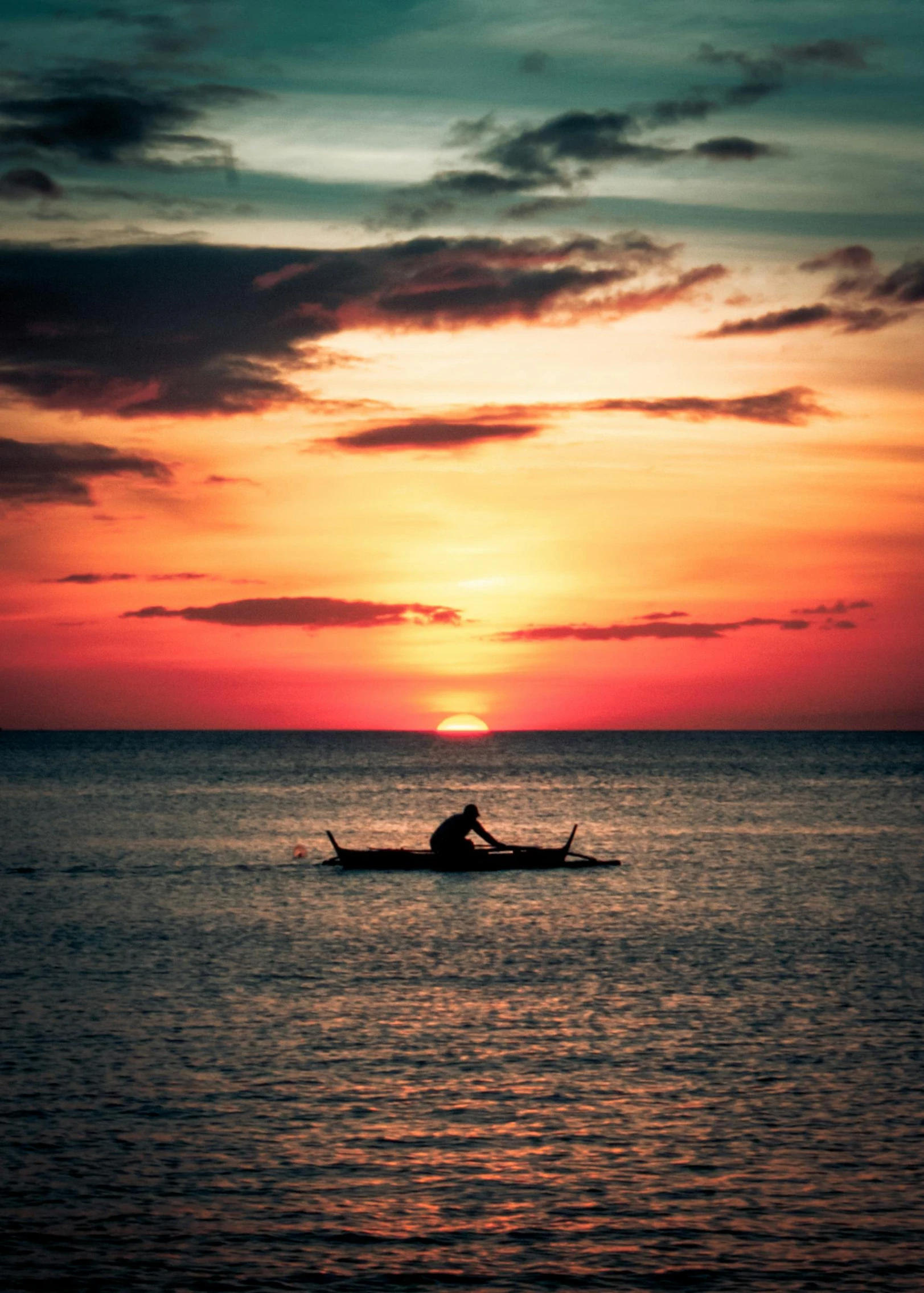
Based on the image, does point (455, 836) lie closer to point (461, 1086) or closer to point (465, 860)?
point (465, 860)

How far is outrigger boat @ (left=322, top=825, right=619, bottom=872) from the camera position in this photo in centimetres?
4912

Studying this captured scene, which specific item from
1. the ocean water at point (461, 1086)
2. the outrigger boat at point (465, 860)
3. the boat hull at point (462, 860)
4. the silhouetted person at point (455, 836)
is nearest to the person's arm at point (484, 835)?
the silhouetted person at point (455, 836)

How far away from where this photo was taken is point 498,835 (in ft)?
250

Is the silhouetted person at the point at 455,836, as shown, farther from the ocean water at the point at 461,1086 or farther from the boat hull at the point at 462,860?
the ocean water at the point at 461,1086

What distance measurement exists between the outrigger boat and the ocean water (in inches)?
47.9

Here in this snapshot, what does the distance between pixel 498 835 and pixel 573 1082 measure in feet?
184

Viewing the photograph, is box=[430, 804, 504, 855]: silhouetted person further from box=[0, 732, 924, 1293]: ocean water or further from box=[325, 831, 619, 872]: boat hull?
box=[0, 732, 924, 1293]: ocean water

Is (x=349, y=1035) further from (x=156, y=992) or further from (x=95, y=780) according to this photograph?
(x=95, y=780)

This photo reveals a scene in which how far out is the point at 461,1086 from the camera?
787 inches

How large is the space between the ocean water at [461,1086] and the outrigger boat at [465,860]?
122 cm

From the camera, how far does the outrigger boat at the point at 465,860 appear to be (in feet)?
161

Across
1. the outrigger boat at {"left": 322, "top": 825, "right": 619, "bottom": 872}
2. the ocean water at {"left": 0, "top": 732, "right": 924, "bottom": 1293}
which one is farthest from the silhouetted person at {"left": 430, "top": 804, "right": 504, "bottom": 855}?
the ocean water at {"left": 0, "top": 732, "right": 924, "bottom": 1293}

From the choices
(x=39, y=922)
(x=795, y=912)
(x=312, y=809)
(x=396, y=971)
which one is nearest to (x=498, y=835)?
(x=312, y=809)

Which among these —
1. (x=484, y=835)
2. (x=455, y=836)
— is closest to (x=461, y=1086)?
(x=484, y=835)
